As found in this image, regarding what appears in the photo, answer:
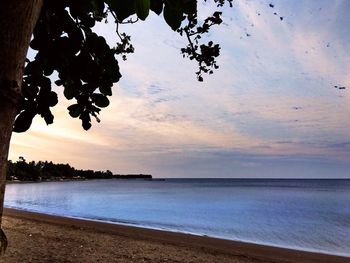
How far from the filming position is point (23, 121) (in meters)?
2.39

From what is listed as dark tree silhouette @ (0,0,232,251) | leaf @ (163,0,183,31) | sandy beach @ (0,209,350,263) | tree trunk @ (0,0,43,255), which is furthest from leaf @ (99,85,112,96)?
sandy beach @ (0,209,350,263)

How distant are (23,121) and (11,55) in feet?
4.13

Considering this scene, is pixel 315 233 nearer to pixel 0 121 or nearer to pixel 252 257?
pixel 252 257

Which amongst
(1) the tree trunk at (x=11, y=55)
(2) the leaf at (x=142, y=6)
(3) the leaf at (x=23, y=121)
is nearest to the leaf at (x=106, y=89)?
(3) the leaf at (x=23, y=121)

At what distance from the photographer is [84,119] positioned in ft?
9.67

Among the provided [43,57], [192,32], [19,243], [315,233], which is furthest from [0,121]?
[315,233]

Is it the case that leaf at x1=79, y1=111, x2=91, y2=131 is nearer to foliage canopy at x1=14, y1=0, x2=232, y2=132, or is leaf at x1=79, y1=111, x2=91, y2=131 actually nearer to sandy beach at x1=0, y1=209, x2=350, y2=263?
foliage canopy at x1=14, y1=0, x2=232, y2=132

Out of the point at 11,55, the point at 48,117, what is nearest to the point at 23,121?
the point at 48,117

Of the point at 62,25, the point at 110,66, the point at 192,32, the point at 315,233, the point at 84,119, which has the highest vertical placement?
the point at 192,32

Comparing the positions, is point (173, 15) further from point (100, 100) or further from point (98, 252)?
point (98, 252)

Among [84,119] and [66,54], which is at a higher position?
[66,54]

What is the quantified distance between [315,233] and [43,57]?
2464cm

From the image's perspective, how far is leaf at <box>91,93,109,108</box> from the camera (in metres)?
2.85

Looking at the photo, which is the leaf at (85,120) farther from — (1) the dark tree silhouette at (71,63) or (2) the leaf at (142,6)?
(2) the leaf at (142,6)
